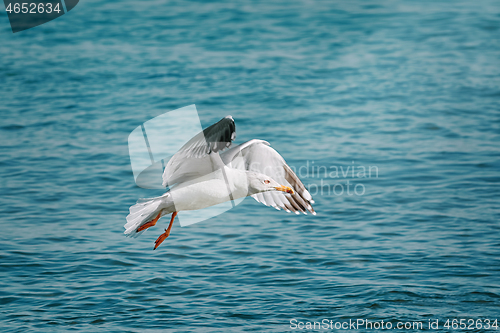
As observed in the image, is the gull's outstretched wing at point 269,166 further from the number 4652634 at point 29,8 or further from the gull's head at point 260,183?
the number 4652634 at point 29,8

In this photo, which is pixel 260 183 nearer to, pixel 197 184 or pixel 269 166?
pixel 197 184

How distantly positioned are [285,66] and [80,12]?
719 centimetres

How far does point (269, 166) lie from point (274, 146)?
14.4ft

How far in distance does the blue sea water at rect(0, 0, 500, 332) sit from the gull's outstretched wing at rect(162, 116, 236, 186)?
4.64 ft

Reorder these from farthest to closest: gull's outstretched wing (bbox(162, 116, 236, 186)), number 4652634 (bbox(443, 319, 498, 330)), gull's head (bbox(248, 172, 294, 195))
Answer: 1. number 4652634 (bbox(443, 319, 498, 330))
2. gull's head (bbox(248, 172, 294, 195))
3. gull's outstretched wing (bbox(162, 116, 236, 186))

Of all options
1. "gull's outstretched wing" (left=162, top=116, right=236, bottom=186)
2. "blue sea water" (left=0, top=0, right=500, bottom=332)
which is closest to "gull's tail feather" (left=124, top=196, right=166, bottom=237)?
"gull's outstretched wing" (left=162, top=116, right=236, bottom=186)

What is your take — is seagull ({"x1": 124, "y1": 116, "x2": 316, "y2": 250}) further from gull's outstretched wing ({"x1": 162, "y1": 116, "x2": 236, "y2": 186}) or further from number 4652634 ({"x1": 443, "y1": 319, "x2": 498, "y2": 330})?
number 4652634 ({"x1": 443, "y1": 319, "x2": 498, "y2": 330})

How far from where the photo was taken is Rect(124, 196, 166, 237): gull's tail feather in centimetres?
596

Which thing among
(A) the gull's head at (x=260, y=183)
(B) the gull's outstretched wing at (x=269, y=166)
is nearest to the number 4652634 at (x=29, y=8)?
(B) the gull's outstretched wing at (x=269, y=166)

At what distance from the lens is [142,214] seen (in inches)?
236

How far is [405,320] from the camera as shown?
6547mm

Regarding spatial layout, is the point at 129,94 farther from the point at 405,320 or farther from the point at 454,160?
the point at 405,320

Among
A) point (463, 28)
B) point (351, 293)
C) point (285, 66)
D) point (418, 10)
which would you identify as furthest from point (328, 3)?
point (351, 293)

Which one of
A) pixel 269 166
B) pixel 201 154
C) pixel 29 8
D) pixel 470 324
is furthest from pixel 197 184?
pixel 29 8
